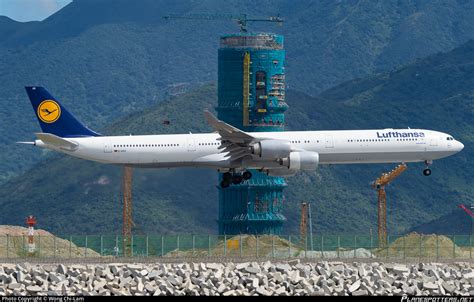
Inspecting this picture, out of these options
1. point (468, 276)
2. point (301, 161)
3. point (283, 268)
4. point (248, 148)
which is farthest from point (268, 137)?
point (468, 276)

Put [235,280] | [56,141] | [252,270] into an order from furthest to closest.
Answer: [56,141], [252,270], [235,280]

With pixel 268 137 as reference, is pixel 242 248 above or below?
below

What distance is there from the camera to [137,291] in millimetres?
83500

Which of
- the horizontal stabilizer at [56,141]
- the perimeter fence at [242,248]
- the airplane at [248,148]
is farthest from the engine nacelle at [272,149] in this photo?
the horizontal stabilizer at [56,141]

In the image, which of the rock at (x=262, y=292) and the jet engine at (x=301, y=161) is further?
the jet engine at (x=301, y=161)

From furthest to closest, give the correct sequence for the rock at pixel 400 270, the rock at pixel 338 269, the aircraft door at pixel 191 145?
the aircraft door at pixel 191 145, the rock at pixel 338 269, the rock at pixel 400 270

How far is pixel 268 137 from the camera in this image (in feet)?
393

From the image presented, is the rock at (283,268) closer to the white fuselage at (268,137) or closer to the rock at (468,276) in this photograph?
the rock at (468,276)

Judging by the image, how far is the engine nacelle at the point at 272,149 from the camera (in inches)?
4606

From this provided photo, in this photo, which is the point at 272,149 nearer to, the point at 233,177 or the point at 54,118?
the point at 233,177

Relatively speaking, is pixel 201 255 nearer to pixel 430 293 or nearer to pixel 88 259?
pixel 88 259

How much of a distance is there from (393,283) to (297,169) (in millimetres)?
32985

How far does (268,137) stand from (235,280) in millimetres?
35706

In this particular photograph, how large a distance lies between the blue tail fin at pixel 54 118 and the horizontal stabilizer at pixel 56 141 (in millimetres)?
2432
